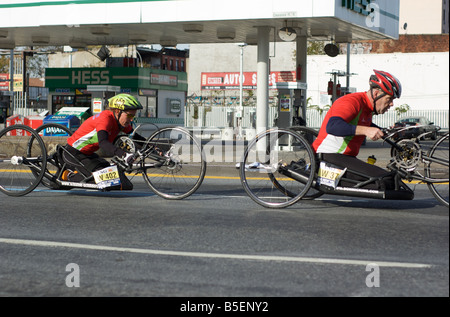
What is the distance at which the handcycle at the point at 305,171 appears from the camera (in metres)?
7.00

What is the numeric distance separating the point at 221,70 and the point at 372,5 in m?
64.6

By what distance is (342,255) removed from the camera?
16.8 ft

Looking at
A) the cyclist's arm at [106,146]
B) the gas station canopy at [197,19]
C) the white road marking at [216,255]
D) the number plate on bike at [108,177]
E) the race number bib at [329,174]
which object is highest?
the gas station canopy at [197,19]

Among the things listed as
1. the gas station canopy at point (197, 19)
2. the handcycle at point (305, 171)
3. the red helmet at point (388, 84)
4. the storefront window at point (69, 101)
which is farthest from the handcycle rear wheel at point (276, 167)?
the storefront window at point (69, 101)

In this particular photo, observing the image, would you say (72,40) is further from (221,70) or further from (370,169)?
(221,70)

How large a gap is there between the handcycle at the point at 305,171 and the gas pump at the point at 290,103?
1720cm

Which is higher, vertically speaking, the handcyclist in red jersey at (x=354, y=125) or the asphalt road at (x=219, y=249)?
the handcyclist in red jersey at (x=354, y=125)

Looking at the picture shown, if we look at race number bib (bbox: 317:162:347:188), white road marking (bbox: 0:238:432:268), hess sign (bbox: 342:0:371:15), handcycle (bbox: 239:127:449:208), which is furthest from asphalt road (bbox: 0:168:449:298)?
Answer: hess sign (bbox: 342:0:371:15)

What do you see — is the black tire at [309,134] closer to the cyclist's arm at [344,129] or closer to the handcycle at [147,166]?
the cyclist's arm at [344,129]

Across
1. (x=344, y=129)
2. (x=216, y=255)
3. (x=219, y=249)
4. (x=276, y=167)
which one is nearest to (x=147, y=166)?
(x=276, y=167)

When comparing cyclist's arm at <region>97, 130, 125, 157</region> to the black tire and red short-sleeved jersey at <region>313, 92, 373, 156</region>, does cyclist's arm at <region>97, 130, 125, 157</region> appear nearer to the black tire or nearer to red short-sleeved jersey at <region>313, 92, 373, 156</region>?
the black tire

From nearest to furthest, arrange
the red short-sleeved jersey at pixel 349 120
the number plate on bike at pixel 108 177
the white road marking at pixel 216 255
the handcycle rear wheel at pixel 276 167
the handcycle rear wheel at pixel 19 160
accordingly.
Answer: the white road marking at pixel 216 255, the red short-sleeved jersey at pixel 349 120, the handcycle rear wheel at pixel 276 167, the number plate on bike at pixel 108 177, the handcycle rear wheel at pixel 19 160

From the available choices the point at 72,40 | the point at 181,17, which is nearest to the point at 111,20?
the point at 181,17

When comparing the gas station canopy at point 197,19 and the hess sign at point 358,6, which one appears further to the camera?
the hess sign at point 358,6
